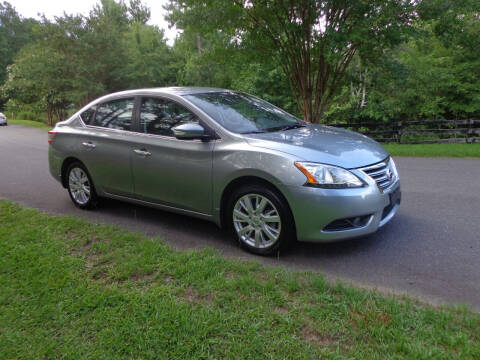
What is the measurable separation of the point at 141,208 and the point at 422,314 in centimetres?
416

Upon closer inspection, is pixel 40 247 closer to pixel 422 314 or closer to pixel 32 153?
pixel 422 314

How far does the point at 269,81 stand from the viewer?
2681 cm

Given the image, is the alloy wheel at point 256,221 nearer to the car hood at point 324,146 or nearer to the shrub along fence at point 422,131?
the car hood at point 324,146

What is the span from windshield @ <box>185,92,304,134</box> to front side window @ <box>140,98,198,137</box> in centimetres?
19

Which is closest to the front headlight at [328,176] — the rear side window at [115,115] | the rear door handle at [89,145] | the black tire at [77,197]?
the rear side window at [115,115]

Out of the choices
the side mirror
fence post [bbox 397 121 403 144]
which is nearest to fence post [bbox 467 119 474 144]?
fence post [bbox 397 121 403 144]

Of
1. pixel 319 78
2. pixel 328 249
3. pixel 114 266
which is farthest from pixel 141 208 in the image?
pixel 319 78

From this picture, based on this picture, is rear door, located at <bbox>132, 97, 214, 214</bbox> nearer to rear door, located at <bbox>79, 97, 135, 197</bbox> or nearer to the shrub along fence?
rear door, located at <bbox>79, 97, 135, 197</bbox>

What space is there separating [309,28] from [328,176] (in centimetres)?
993

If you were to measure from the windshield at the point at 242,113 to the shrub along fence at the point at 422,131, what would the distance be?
11.8 metres

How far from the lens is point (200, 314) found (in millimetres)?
2773

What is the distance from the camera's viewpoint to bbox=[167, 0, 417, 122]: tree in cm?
1080

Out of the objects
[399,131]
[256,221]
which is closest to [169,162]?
[256,221]

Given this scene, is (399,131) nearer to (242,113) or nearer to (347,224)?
(242,113)
